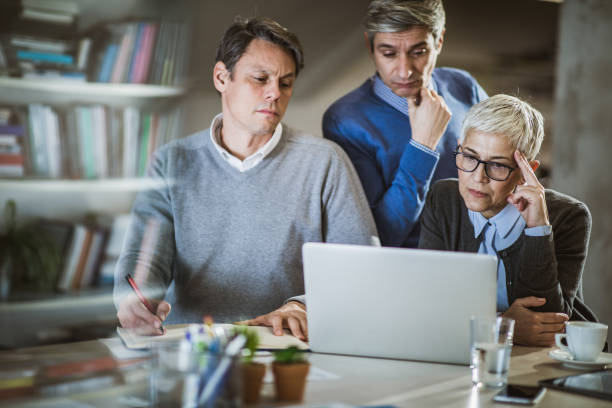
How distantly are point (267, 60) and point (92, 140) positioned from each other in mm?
946

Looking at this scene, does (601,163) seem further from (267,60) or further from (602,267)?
(267,60)

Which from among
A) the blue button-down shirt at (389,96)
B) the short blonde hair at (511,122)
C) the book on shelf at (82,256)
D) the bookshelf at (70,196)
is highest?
the blue button-down shirt at (389,96)

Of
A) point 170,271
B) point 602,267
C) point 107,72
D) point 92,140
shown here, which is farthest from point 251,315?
point 602,267

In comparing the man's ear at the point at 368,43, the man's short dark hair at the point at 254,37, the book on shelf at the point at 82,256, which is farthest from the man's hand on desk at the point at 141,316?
the man's ear at the point at 368,43

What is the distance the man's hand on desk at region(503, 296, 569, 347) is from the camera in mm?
1652

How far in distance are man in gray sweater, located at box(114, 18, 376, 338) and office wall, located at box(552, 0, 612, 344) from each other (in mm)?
1808

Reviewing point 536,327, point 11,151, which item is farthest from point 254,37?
point 536,327

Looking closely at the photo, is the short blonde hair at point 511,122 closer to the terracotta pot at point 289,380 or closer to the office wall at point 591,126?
the terracotta pot at point 289,380

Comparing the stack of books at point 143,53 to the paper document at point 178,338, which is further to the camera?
the stack of books at point 143,53

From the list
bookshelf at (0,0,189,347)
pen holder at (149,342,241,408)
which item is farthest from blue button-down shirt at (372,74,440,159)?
pen holder at (149,342,241,408)

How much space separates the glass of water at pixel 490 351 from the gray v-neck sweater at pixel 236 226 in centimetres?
101

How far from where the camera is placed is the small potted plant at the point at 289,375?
115 centimetres

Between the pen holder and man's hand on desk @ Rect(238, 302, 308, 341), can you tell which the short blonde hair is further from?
the pen holder

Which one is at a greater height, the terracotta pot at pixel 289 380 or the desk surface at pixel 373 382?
the terracotta pot at pixel 289 380
